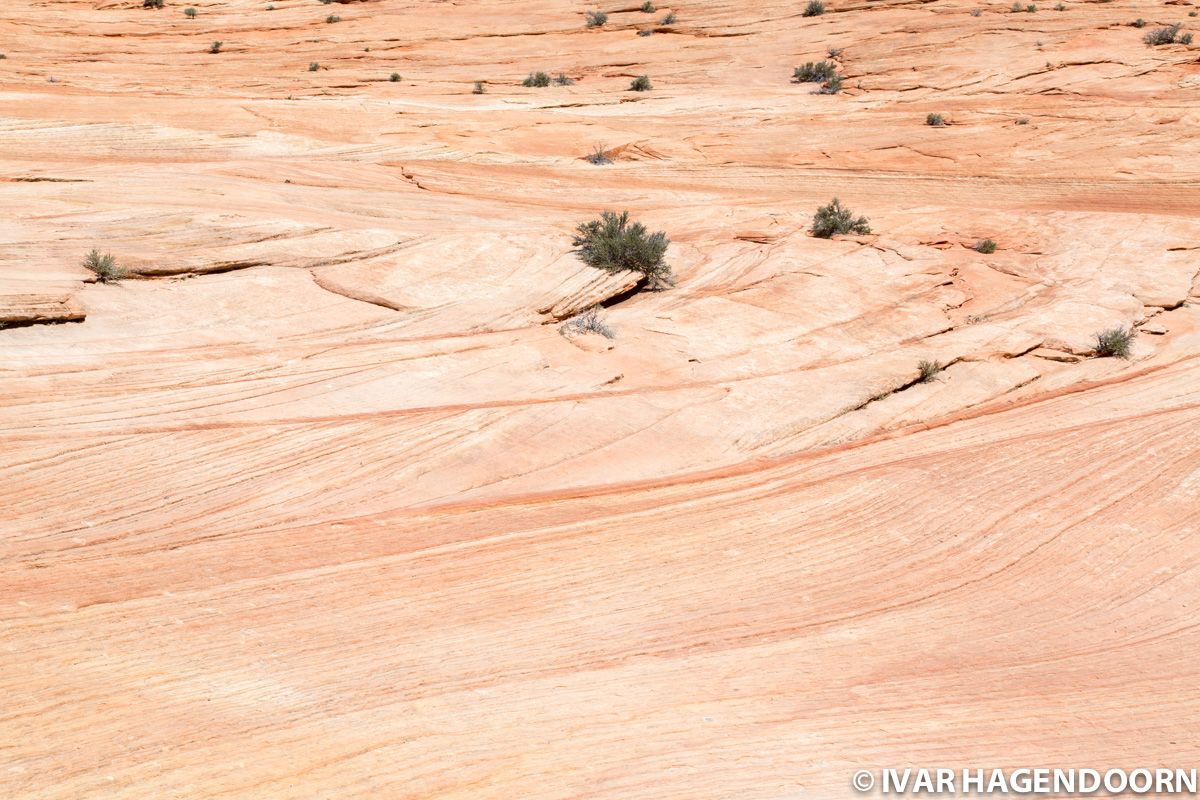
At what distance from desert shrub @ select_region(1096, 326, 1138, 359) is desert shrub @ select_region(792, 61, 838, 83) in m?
10.3

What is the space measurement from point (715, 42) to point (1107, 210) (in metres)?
9.64

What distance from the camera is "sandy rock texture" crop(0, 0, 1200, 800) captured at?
5.42 meters

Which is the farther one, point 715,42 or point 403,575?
point 715,42

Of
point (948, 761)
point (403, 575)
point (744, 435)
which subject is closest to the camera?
point (948, 761)

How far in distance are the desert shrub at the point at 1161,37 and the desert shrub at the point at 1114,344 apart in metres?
12.2

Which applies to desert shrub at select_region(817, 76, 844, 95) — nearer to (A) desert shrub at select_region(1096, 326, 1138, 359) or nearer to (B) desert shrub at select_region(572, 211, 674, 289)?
(B) desert shrub at select_region(572, 211, 674, 289)

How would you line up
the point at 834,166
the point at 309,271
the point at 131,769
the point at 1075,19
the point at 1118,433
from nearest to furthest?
the point at 131,769
the point at 1118,433
the point at 309,271
the point at 834,166
the point at 1075,19

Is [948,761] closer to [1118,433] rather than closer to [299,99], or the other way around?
[1118,433]

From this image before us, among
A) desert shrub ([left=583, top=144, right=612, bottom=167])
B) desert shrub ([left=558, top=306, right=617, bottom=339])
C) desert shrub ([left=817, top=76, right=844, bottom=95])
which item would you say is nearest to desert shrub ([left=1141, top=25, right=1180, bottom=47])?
desert shrub ([left=817, top=76, right=844, bottom=95])

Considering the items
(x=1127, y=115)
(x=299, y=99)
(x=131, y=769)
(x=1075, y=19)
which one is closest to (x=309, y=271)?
(x=131, y=769)

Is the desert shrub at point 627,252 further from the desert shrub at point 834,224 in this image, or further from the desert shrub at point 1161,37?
the desert shrub at point 1161,37

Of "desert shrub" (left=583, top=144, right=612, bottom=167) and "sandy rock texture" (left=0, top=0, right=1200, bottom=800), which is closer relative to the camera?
"sandy rock texture" (left=0, top=0, right=1200, bottom=800)

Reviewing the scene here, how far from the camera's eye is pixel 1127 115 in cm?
1730

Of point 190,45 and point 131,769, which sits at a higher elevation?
point 190,45
